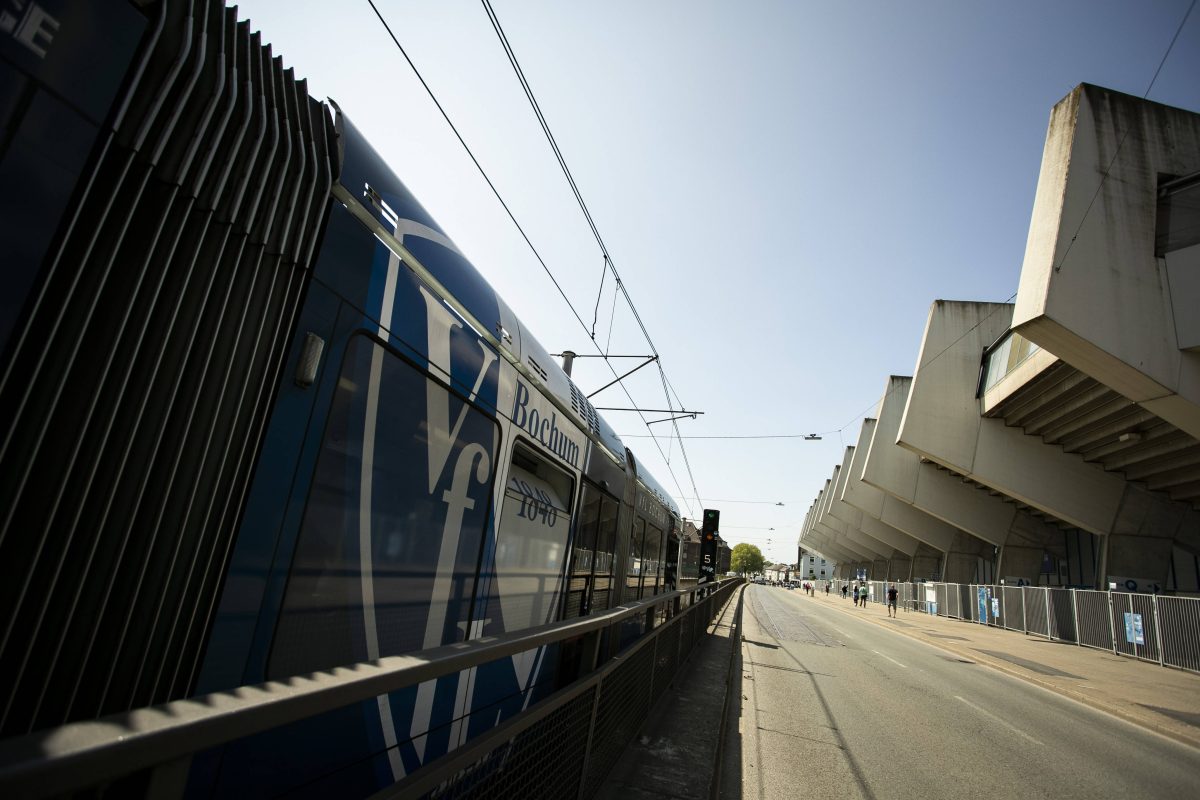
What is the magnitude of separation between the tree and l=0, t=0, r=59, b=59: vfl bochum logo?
162m

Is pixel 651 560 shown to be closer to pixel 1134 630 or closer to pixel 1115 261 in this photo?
pixel 1115 261

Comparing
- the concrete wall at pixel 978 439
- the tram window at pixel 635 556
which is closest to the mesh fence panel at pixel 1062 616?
the concrete wall at pixel 978 439

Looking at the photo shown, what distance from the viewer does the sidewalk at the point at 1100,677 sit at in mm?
8250

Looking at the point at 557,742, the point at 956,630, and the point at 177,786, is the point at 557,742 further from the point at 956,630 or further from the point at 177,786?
the point at 956,630

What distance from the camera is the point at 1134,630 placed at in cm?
1561

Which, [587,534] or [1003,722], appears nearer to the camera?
[587,534]

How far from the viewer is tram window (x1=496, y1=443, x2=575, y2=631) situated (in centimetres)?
364

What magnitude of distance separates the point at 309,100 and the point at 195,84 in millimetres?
560

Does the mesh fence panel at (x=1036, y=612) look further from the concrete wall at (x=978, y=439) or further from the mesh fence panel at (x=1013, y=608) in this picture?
the concrete wall at (x=978, y=439)

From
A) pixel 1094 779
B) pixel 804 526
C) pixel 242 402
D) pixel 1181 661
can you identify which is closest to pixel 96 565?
pixel 242 402

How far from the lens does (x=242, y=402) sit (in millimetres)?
1802

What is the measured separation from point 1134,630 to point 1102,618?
184cm

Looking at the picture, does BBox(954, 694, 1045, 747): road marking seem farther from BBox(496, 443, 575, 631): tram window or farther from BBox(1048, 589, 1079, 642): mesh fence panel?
BBox(1048, 589, 1079, 642): mesh fence panel

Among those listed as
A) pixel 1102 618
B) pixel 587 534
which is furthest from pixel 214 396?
pixel 1102 618
